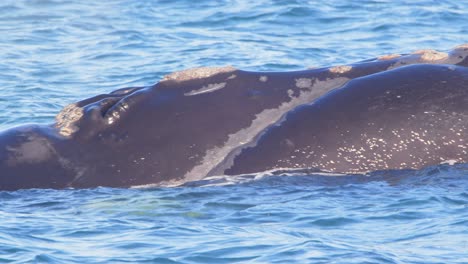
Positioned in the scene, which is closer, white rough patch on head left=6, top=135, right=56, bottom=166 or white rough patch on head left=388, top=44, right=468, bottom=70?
white rough patch on head left=6, top=135, right=56, bottom=166

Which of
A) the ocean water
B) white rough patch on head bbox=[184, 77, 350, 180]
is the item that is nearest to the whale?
white rough patch on head bbox=[184, 77, 350, 180]

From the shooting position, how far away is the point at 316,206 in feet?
27.7

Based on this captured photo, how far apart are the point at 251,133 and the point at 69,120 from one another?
1.47 metres

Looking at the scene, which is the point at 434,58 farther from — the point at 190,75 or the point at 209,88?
the point at 190,75

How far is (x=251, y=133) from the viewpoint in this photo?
8.78 m

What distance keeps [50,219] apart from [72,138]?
74cm

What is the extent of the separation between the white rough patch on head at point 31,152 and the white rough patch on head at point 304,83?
2002 millimetres

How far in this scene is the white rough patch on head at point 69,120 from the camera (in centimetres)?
890

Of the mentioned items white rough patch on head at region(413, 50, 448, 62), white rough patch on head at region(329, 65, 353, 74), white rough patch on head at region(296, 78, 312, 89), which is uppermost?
white rough patch on head at region(413, 50, 448, 62)

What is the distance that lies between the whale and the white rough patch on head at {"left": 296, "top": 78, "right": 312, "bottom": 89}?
11 millimetres

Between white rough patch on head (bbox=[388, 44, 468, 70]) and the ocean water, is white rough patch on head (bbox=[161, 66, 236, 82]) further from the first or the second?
white rough patch on head (bbox=[388, 44, 468, 70])

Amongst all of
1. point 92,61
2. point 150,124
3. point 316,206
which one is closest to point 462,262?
point 316,206

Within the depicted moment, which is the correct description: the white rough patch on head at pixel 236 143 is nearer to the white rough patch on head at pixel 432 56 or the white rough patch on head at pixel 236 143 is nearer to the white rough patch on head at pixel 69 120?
the white rough patch on head at pixel 69 120

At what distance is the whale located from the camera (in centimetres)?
870
